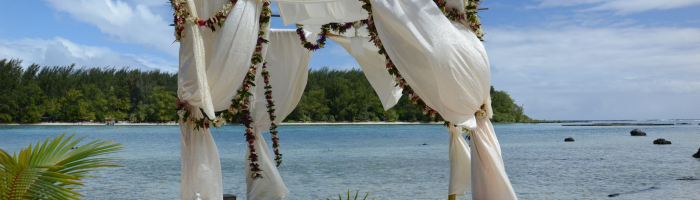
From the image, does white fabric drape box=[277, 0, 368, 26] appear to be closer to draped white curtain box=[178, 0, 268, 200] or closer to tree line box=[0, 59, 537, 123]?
draped white curtain box=[178, 0, 268, 200]

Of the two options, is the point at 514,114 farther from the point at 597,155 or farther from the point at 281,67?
the point at 281,67

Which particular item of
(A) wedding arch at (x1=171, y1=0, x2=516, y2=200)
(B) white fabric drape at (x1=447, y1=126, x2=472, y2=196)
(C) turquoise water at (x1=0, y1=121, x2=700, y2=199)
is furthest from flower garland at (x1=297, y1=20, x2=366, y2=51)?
(C) turquoise water at (x1=0, y1=121, x2=700, y2=199)

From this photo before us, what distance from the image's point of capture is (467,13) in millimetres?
4328

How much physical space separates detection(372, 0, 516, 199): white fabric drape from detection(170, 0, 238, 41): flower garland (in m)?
1.11

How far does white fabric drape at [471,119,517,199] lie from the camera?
4305 mm

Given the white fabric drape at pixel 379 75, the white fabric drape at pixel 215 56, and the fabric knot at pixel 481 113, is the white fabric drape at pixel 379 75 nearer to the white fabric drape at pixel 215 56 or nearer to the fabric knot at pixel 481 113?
the white fabric drape at pixel 215 56

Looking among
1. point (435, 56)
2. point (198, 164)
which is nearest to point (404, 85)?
point (435, 56)

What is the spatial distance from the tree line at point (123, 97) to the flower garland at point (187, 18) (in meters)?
38.8

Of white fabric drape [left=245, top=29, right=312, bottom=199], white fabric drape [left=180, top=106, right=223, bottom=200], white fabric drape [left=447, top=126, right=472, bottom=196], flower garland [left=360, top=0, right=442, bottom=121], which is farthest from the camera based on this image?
white fabric drape [left=245, top=29, right=312, bottom=199]

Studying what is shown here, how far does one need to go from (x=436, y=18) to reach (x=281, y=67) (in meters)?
3.25

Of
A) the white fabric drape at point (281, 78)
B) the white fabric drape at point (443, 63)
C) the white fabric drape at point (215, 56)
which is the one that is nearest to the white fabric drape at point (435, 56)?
the white fabric drape at point (443, 63)

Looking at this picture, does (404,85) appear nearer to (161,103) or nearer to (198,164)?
(198,164)

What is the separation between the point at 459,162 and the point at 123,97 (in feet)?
154

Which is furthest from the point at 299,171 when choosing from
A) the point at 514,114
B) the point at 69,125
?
the point at 514,114
